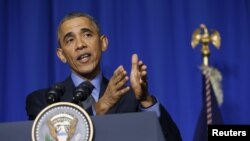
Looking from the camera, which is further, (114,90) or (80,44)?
(80,44)

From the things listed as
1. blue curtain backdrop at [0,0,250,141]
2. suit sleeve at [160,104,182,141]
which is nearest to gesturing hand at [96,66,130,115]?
suit sleeve at [160,104,182,141]

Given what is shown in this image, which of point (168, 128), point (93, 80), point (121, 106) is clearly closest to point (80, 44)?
point (93, 80)

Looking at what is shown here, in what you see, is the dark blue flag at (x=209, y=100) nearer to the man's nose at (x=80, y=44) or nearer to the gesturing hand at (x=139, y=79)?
the gesturing hand at (x=139, y=79)

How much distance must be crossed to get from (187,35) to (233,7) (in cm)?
22

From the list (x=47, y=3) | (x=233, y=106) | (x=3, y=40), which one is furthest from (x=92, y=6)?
(x=233, y=106)

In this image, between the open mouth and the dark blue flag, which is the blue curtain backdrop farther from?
the dark blue flag

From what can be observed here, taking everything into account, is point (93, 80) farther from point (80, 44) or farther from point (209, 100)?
point (209, 100)

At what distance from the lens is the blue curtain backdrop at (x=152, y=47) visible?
200 cm

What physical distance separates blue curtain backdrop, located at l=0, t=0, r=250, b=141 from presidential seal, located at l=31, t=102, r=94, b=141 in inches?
36.5

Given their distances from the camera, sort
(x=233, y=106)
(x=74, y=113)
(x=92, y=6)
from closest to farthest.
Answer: (x=74, y=113)
(x=233, y=106)
(x=92, y=6)

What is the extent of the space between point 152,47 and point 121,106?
535mm

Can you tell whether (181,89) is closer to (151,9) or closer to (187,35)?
(187,35)

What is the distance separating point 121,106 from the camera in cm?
156

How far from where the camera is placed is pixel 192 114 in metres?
2.01
